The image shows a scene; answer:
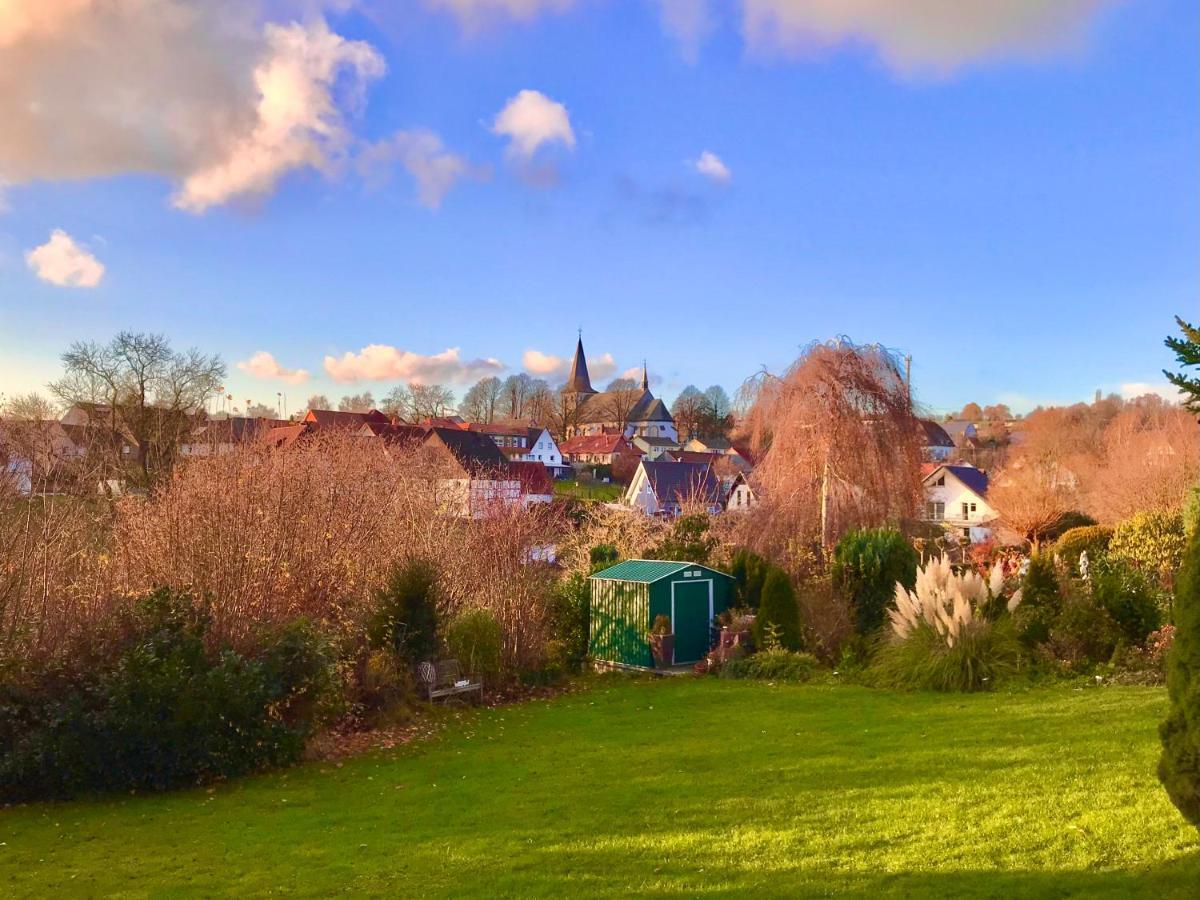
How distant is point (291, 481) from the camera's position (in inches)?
464

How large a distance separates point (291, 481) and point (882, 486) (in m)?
11.8

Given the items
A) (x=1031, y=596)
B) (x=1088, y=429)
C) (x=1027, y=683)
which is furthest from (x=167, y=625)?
(x=1088, y=429)

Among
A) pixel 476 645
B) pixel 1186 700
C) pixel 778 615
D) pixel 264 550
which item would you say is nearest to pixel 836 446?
pixel 778 615

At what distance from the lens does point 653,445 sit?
9200 cm

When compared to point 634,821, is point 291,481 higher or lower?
higher

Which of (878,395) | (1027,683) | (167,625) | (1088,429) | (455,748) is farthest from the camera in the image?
(1088,429)

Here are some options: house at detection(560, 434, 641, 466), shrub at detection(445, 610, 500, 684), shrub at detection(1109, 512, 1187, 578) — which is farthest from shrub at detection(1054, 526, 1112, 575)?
house at detection(560, 434, 641, 466)

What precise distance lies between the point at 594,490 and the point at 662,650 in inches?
1669

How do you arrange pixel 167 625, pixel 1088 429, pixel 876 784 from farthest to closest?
1. pixel 1088 429
2. pixel 167 625
3. pixel 876 784

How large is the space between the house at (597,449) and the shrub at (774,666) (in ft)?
193

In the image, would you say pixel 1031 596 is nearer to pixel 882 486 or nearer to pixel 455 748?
pixel 882 486

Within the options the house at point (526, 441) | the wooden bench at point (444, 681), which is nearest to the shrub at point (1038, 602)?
the wooden bench at point (444, 681)

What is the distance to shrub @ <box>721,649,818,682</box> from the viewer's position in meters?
12.9

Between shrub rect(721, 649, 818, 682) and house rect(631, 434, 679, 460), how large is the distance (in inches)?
2662
